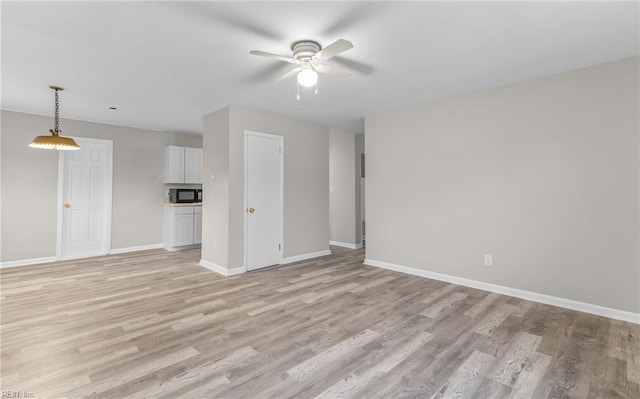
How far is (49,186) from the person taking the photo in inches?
194

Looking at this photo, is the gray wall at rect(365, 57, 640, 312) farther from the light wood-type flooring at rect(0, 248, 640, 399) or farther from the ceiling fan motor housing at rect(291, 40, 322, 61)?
the ceiling fan motor housing at rect(291, 40, 322, 61)

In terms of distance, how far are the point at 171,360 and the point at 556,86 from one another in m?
4.41

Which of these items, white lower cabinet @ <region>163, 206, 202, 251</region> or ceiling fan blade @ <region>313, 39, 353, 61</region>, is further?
white lower cabinet @ <region>163, 206, 202, 251</region>

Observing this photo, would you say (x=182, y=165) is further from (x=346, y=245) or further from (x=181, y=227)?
(x=346, y=245)

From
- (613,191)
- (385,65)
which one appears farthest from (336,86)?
(613,191)

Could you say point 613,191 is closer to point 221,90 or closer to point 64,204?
point 221,90

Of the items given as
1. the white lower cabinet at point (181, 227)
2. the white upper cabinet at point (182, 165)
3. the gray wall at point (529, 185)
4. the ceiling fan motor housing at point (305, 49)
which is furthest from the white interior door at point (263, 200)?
the white upper cabinet at point (182, 165)

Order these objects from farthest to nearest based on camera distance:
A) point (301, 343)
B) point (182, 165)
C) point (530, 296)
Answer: point (182, 165) < point (530, 296) < point (301, 343)

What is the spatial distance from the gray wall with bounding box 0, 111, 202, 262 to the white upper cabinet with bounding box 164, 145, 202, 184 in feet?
0.90

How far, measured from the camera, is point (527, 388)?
182cm

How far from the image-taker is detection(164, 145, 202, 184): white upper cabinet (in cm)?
615

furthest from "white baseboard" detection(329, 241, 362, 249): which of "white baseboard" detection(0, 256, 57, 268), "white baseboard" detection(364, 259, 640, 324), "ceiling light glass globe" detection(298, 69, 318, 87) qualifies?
"white baseboard" detection(0, 256, 57, 268)

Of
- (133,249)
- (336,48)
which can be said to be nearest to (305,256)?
(133,249)

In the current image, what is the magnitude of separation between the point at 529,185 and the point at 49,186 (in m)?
7.07
